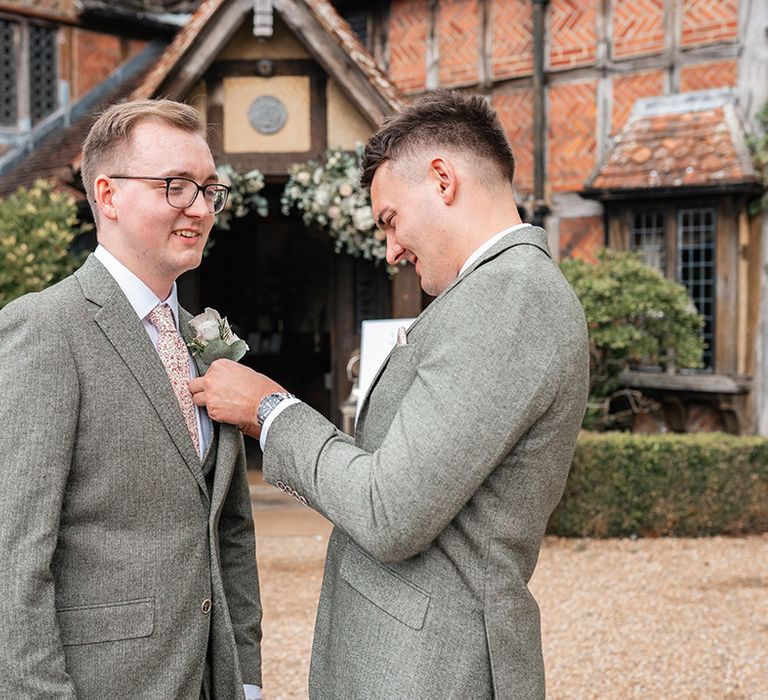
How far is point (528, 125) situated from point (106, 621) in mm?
9483

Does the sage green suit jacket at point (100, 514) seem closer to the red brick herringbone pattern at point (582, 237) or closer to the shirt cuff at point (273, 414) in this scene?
the shirt cuff at point (273, 414)

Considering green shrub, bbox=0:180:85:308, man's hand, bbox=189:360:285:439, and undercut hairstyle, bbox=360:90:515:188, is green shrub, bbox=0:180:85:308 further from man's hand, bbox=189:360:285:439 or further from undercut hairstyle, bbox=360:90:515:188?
undercut hairstyle, bbox=360:90:515:188

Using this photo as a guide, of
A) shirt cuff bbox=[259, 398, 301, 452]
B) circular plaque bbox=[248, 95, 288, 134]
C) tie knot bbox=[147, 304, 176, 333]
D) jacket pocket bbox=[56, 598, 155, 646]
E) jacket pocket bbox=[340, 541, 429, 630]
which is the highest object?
circular plaque bbox=[248, 95, 288, 134]

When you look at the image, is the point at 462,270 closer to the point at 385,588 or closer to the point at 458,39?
the point at 385,588

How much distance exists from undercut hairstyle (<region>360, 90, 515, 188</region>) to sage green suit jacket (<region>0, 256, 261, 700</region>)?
2.13ft

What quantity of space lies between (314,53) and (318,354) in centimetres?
467

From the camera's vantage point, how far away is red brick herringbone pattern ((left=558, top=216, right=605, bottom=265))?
9.89 metres

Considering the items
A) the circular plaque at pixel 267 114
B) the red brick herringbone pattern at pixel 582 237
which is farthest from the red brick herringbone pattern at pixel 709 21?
the circular plaque at pixel 267 114

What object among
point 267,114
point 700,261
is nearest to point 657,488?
point 700,261

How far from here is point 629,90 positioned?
9570mm

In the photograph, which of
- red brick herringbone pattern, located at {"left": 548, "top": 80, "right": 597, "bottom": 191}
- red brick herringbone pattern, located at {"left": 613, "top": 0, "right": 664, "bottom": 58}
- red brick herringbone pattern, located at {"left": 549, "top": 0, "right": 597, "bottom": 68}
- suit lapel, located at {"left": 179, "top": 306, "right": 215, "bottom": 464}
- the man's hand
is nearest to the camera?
the man's hand

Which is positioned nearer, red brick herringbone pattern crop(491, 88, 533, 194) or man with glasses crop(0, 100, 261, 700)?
man with glasses crop(0, 100, 261, 700)

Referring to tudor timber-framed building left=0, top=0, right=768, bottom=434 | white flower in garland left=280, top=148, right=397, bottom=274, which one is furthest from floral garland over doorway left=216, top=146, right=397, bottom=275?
tudor timber-framed building left=0, top=0, right=768, bottom=434

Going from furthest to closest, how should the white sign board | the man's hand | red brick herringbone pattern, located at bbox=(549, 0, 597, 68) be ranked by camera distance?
red brick herringbone pattern, located at bbox=(549, 0, 597, 68) < the white sign board < the man's hand
